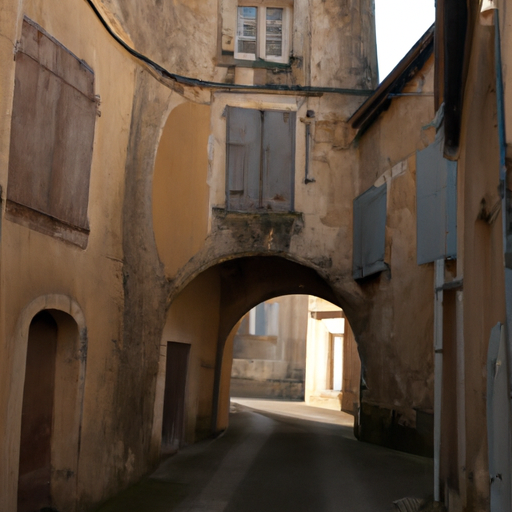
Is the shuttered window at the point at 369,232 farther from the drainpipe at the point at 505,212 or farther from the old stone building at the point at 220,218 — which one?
the drainpipe at the point at 505,212

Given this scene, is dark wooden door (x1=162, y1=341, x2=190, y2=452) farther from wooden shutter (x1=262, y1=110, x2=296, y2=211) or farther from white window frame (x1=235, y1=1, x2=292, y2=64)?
white window frame (x1=235, y1=1, x2=292, y2=64)

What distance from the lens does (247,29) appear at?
Answer: 37.6ft

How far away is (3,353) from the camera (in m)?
5.65

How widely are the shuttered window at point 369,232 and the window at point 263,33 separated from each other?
2.74 meters

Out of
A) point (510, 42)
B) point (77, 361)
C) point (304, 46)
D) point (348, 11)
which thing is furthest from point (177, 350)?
point (510, 42)

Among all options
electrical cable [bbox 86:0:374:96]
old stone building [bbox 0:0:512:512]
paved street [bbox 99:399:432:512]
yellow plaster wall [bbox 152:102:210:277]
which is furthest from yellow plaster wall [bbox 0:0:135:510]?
yellow plaster wall [bbox 152:102:210:277]

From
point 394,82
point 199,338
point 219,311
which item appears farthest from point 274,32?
point 199,338

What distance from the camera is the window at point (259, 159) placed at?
10680 millimetres

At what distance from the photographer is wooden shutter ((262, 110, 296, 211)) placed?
10.8 m

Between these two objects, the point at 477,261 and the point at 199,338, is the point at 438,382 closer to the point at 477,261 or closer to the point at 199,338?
the point at 477,261

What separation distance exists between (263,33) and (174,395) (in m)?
6.04

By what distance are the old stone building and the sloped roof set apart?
0.03 metres

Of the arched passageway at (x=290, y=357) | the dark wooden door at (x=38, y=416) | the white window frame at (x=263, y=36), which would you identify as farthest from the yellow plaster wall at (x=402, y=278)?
the arched passageway at (x=290, y=357)

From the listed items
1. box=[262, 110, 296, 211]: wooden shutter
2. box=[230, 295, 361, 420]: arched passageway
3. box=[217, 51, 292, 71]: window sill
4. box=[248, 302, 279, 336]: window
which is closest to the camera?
box=[262, 110, 296, 211]: wooden shutter
